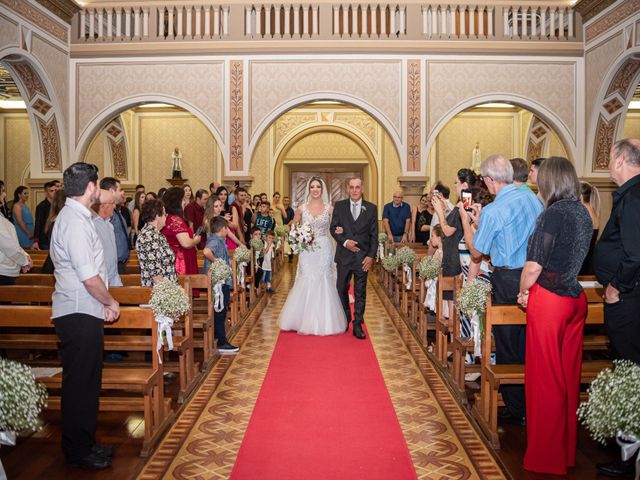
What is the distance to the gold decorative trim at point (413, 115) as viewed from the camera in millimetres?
12258

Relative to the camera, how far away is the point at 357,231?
292 inches

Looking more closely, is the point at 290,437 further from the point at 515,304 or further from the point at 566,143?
the point at 566,143

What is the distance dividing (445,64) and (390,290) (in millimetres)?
4518

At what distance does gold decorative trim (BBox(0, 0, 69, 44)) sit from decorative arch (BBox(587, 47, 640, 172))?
9.54 m

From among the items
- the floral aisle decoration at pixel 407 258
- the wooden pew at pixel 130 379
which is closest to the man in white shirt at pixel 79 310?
the wooden pew at pixel 130 379

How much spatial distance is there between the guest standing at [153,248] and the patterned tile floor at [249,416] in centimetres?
102

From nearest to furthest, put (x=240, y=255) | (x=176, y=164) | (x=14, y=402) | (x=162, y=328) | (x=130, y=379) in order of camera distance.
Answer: (x=14, y=402) < (x=130, y=379) < (x=162, y=328) < (x=240, y=255) < (x=176, y=164)

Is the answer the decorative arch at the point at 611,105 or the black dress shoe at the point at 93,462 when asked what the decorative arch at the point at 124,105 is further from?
the black dress shoe at the point at 93,462

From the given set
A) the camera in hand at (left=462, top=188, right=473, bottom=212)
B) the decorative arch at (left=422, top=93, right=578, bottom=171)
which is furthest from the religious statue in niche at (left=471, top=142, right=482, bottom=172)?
the camera in hand at (left=462, top=188, right=473, bottom=212)

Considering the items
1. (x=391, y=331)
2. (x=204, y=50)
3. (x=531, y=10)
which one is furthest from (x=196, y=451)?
(x=531, y=10)

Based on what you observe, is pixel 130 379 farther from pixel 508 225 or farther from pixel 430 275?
pixel 430 275

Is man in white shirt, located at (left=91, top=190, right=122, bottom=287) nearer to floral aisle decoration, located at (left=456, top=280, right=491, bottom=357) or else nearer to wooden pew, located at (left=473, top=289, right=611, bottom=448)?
floral aisle decoration, located at (left=456, top=280, right=491, bottom=357)

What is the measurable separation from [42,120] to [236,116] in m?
3.54

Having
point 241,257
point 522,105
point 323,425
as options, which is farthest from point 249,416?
point 522,105
